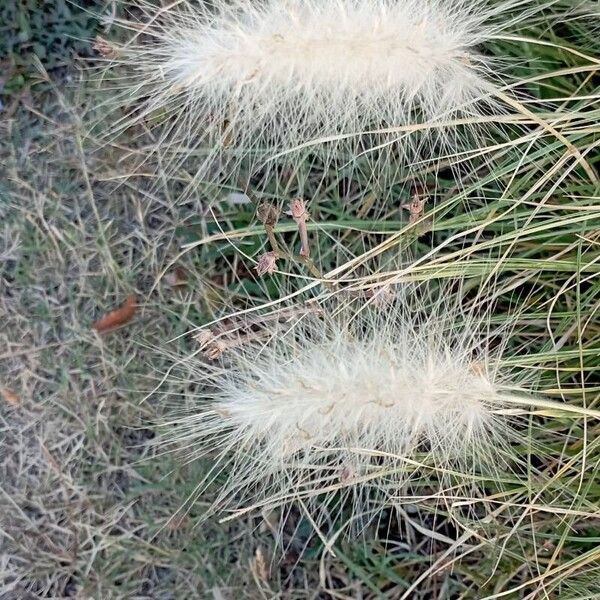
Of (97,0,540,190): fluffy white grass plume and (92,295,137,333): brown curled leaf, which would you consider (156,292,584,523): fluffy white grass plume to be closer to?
(92,295,137,333): brown curled leaf

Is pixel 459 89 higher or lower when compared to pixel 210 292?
higher

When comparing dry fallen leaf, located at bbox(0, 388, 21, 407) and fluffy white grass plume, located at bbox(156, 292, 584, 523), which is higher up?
fluffy white grass plume, located at bbox(156, 292, 584, 523)

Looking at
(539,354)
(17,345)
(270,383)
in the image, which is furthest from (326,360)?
(17,345)

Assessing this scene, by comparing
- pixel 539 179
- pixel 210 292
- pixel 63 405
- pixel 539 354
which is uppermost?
pixel 539 179

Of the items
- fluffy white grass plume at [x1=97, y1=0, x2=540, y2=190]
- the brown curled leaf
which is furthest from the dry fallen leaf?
fluffy white grass plume at [x1=97, y1=0, x2=540, y2=190]

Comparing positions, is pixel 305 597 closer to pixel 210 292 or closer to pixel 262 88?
pixel 210 292

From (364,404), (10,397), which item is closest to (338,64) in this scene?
(364,404)
